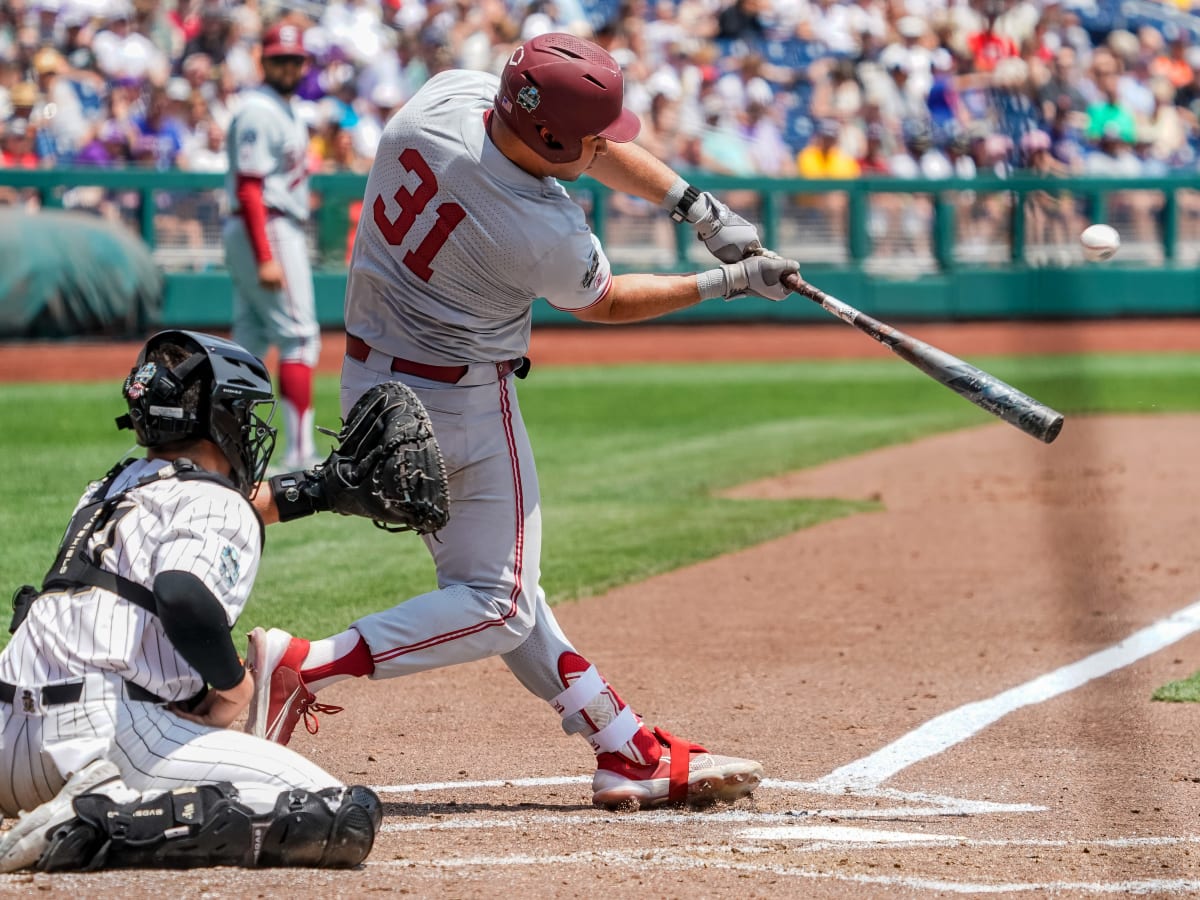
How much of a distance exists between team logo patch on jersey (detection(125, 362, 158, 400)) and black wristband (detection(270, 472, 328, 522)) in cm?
41

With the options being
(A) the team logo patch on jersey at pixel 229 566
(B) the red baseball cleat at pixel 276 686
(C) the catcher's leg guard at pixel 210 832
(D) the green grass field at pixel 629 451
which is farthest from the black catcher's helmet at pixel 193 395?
(D) the green grass field at pixel 629 451

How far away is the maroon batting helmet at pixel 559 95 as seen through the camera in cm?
360

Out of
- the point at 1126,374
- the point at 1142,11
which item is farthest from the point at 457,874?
the point at 1142,11

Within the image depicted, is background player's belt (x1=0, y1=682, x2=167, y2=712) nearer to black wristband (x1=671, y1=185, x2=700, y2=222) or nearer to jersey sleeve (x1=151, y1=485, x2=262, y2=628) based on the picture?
jersey sleeve (x1=151, y1=485, x2=262, y2=628)

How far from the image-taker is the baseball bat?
384 centimetres

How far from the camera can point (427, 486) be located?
11.7ft

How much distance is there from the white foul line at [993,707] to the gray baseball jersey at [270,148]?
5.15 metres

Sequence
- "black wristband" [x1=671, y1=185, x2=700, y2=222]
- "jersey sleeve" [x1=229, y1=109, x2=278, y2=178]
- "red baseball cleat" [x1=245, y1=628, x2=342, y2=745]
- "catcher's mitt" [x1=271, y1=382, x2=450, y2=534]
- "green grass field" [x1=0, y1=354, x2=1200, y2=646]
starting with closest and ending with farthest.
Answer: "catcher's mitt" [x1=271, y1=382, x2=450, y2=534] < "red baseball cleat" [x1=245, y1=628, x2=342, y2=745] < "black wristband" [x1=671, y1=185, x2=700, y2=222] < "green grass field" [x1=0, y1=354, x2=1200, y2=646] < "jersey sleeve" [x1=229, y1=109, x2=278, y2=178]

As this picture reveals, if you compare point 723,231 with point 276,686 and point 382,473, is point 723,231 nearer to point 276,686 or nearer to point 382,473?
point 382,473

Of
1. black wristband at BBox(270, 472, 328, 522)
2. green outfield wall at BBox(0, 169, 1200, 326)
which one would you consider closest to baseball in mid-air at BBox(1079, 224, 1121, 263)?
black wristband at BBox(270, 472, 328, 522)

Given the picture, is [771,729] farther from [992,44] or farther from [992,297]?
[992,44]

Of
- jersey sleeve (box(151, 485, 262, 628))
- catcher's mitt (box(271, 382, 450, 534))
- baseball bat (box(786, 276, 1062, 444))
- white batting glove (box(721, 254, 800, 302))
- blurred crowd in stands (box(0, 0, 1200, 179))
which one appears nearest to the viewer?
jersey sleeve (box(151, 485, 262, 628))

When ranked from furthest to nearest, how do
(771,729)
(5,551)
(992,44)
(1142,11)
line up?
(1142,11) → (992,44) → (5,551) → (771,729)

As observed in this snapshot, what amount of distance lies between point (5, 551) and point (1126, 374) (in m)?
11.0
